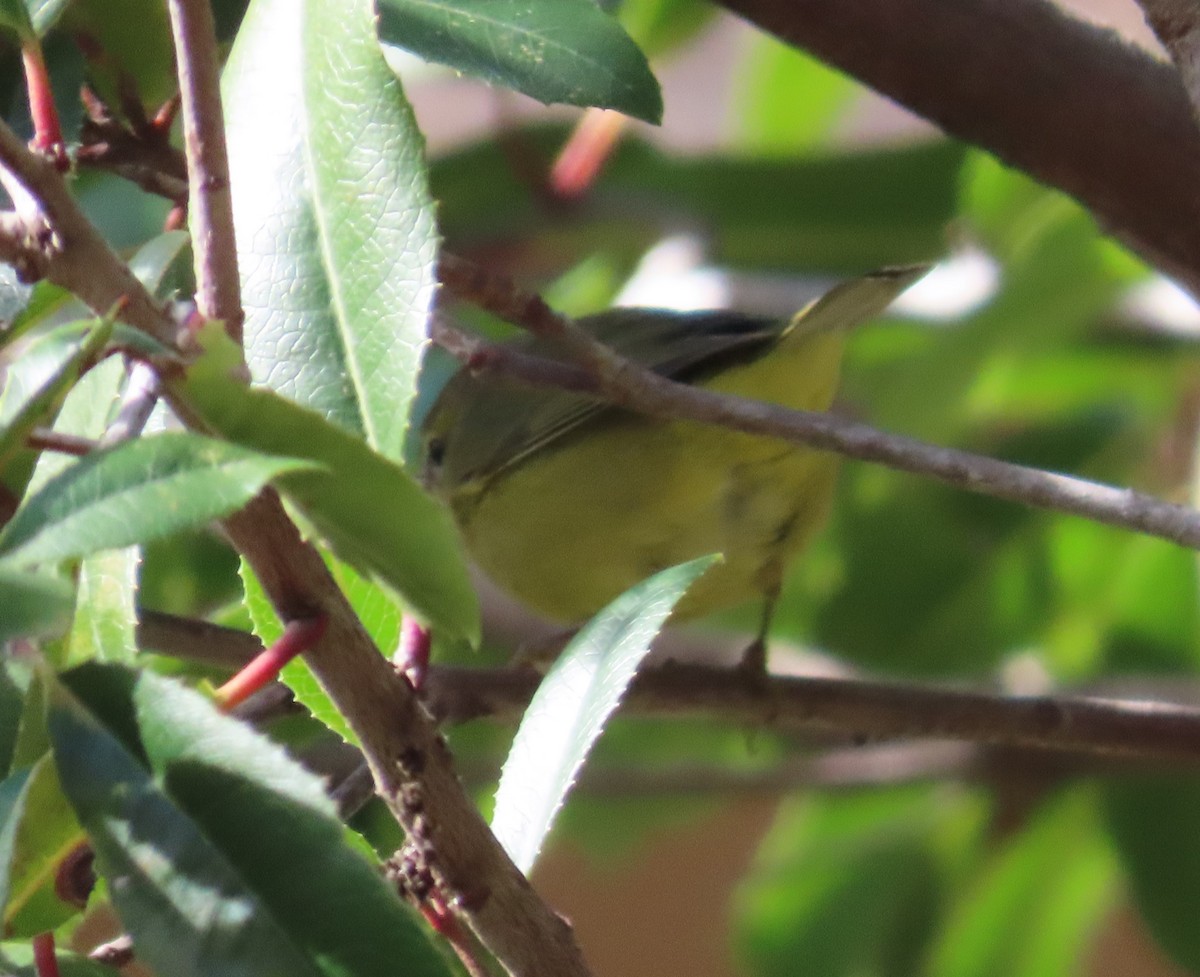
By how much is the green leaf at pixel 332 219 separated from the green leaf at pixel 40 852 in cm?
18

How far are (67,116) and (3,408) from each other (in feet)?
1.30

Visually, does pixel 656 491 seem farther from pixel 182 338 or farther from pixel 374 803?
pixel 182 338

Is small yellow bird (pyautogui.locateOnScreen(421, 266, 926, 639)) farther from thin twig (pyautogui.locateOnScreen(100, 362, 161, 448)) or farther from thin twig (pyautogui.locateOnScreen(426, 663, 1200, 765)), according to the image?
thin twig (pyautogui.locateOnScreen(100, 362, 161, 448))

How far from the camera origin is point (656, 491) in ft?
4.90

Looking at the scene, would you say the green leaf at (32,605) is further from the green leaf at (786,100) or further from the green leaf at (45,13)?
the green leaf at (786,100)

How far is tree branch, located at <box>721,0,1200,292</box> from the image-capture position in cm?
102

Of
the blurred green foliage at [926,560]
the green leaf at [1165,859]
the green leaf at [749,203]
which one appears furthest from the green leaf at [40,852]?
the green leaf at [1165,859]

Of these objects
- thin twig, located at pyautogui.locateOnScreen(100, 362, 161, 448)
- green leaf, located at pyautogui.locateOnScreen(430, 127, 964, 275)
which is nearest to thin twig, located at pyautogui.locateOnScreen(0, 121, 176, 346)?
thin twig, located at pyautogui.locateOnScreen(100, 362, 161, 448)

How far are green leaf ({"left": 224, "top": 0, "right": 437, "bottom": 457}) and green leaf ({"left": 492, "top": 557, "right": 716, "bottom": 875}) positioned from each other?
0.13 m

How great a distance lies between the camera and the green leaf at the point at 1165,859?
5.70 ft

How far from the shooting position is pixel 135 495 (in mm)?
464

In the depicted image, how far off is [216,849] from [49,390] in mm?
153

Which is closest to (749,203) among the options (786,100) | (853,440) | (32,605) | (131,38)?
(786,100)

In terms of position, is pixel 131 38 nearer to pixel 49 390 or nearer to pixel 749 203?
pixel 49 390
